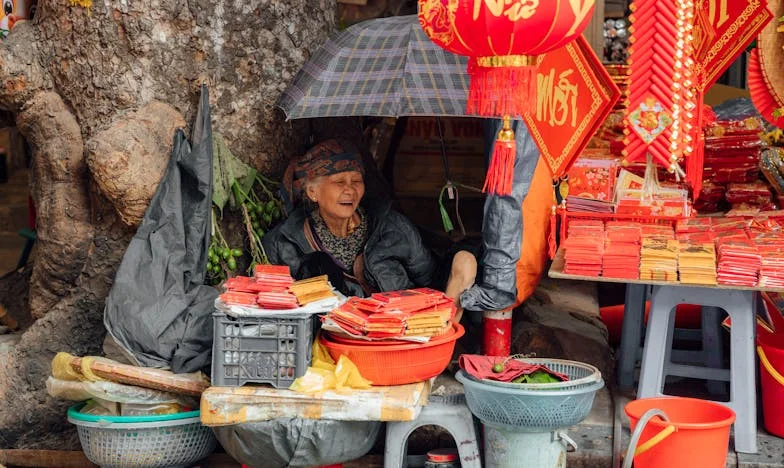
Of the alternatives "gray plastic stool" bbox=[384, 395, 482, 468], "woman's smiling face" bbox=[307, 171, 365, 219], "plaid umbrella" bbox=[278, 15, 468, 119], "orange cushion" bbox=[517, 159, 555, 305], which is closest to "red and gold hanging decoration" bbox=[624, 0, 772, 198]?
"plaid umbrella" bbox=[278, 15, 468, 119]

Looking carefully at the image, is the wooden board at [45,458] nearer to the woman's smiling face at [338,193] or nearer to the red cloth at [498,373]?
the woman's smiling face at [338,193]

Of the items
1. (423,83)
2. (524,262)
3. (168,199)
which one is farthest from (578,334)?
(168,199)

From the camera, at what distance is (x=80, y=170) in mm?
6547

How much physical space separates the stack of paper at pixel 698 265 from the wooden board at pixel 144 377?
2.70m

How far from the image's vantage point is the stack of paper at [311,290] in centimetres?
567

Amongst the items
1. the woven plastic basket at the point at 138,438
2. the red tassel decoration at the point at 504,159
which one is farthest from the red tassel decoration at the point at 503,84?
the woven plastic basket at the point at 138,438

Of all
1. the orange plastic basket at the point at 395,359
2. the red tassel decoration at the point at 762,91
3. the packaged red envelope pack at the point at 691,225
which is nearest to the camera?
the orange plastic basket at the point at 395,359

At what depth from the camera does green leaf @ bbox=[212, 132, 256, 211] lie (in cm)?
642

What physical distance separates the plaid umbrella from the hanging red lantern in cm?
80

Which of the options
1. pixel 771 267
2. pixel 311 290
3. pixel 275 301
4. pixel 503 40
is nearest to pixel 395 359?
pixel 311 290

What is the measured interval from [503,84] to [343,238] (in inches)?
85.3

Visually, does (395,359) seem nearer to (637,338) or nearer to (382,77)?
(382,77)

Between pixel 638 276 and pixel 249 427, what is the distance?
2265 millimetres

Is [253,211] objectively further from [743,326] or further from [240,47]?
[743,326]
